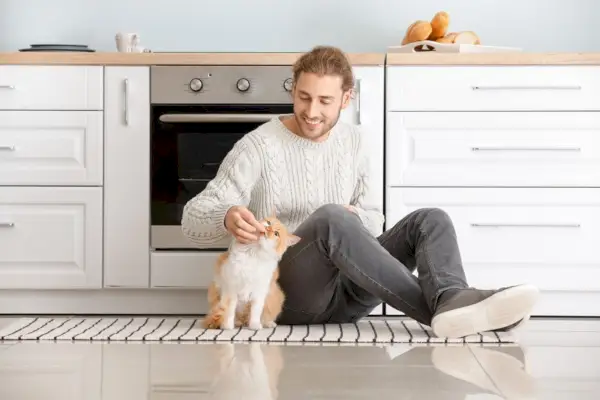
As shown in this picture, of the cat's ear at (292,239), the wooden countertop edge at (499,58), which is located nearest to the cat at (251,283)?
the cat's ear at (292,239)

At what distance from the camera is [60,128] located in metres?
3.71

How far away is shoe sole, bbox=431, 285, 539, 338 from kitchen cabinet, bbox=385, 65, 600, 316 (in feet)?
3.66

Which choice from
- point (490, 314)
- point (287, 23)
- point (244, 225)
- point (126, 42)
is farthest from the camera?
point (287, 23)

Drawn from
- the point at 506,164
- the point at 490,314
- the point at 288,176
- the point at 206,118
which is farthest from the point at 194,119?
the point at 490,314

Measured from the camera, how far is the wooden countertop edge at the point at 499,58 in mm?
3643

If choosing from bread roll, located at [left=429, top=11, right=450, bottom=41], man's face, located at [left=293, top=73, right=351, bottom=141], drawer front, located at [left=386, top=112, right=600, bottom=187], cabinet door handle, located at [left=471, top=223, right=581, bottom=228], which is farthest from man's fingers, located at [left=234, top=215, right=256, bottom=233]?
bread roll, located at [left=429, top=11, right=450, bottom=41]

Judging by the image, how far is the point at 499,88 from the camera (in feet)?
12.0

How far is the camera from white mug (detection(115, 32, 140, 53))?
3.90 metres

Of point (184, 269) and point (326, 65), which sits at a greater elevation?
point (326, 65)

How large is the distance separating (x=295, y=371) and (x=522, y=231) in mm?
1718

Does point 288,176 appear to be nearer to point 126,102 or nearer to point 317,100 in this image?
point 317,100

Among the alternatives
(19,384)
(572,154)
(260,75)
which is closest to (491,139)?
(572,154)

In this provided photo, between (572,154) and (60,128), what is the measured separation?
1850 millimetres

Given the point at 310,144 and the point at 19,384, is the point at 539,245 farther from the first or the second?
the point at 19,384
